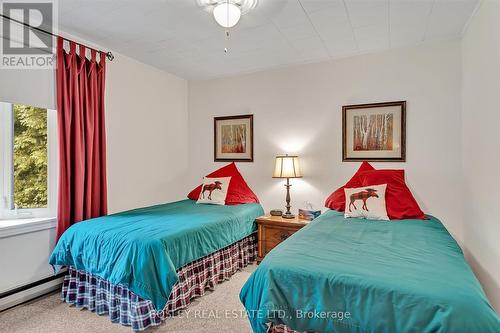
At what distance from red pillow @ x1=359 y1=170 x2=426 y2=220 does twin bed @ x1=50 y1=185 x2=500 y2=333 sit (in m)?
0.14

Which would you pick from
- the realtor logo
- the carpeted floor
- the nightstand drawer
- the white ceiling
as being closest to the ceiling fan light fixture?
the white ceiling

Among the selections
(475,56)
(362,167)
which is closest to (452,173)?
(362,167)

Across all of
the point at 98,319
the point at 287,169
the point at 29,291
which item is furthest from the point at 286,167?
the point at 29,291

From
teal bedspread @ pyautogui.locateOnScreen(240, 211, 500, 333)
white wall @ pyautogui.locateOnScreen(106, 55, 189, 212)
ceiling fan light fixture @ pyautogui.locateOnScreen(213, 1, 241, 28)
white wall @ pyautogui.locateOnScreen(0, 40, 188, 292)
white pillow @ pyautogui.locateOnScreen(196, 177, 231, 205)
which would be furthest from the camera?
white pillow @ pyautogui.locateOnScreen(196, 177, 231, 205)

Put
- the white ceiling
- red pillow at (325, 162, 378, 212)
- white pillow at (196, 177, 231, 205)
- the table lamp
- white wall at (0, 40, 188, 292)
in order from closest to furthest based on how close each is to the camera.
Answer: the white ceiling → white wall at (0, 40, 188, 292) → red pillow at (325, 162, 378, 212) → the table lamp → white pillow at (196, 177, 231, 205)

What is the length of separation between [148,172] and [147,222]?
133cm

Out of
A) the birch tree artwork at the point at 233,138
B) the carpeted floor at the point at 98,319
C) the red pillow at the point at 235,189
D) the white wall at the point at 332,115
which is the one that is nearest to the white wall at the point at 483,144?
the white wall at the point at 332,115

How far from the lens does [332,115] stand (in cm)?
337

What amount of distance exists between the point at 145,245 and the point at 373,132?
2.58 meters

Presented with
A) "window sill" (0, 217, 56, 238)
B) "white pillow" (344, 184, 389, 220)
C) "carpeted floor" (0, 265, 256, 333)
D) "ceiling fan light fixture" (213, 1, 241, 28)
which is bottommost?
"carpeted floor" (0, 265, 256, 333)

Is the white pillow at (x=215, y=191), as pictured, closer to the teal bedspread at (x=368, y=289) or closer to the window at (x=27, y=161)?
the window at (x=27, y=161)

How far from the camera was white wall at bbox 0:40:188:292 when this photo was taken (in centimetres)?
240

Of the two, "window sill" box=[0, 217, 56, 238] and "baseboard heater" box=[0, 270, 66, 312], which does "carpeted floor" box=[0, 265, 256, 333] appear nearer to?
"baseboard heater" box=[0, 270, 66, 312]

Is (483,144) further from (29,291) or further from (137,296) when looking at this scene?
(29,291)
